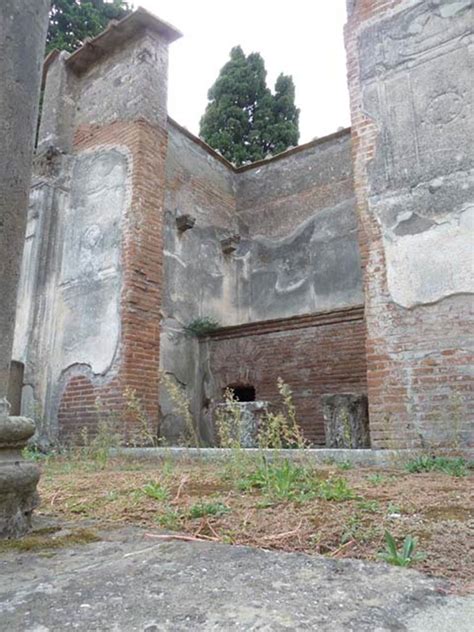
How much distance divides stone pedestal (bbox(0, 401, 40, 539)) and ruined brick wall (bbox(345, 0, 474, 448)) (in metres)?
3.77

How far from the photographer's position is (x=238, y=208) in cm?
1228

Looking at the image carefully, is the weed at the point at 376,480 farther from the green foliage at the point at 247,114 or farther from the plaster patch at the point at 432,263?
the green foliage at the point at 247,114

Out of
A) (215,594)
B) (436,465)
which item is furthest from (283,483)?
(436,465)

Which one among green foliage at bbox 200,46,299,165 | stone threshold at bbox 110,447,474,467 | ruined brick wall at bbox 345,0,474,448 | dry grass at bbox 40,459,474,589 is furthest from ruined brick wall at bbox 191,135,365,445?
green foliage at bbox 200,46,299,165

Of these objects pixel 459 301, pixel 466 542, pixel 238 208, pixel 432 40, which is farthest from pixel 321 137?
pixel 466 542

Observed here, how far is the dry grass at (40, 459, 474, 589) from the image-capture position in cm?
178

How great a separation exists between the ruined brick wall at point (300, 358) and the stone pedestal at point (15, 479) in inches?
258

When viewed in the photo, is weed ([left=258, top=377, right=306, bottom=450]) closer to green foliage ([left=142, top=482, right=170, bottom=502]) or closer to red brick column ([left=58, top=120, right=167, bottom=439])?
green foliage ([left=142, top=482, right=170, bottom=502])

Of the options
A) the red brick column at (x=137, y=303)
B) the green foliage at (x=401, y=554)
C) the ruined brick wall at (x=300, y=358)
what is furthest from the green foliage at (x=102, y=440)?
the green foliage at (x=401, y=554)

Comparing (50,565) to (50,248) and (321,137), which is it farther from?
(321,137)

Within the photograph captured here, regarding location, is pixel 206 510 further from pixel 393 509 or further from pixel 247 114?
pixel 247 114

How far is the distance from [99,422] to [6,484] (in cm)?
550

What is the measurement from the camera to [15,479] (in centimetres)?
204

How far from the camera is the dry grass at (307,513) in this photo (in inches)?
70.1
